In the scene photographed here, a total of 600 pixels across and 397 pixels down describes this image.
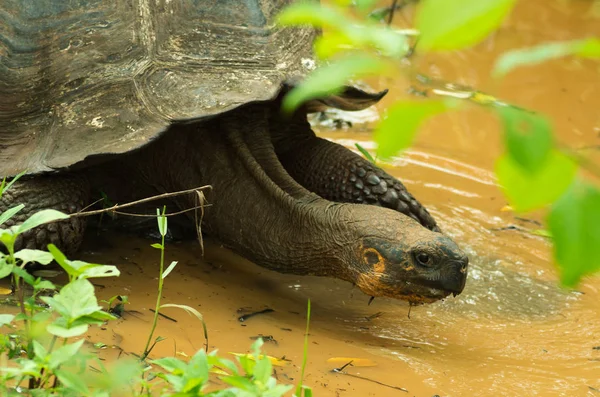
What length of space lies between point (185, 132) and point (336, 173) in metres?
0.95

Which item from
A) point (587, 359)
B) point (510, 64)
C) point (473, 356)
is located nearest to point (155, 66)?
point (473, 356)

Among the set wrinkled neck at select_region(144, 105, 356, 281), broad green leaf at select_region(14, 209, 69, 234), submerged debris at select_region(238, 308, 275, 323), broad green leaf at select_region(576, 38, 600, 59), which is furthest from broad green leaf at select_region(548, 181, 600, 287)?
wrinkled neck at select_region(144, 105, 356, 281)

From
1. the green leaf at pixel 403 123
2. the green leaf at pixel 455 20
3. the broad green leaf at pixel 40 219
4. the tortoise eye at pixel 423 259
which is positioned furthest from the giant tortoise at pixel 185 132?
the green leaf at pixel 455 20

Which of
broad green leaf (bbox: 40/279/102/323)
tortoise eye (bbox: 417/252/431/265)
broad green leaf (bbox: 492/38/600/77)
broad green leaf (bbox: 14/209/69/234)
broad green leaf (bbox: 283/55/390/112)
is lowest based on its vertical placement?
tortoise eye (bbox: 417/252/431/265)

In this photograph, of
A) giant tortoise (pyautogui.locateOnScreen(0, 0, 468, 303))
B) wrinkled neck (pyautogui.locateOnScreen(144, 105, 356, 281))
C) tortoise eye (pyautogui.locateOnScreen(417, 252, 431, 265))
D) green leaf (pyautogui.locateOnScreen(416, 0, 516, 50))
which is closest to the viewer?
green leaf (pyautogui.locateOnScreen(416, 0, 516, 50))

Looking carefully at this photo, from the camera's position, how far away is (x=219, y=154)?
4113mm

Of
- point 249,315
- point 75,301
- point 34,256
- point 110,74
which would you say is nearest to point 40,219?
point 34,256

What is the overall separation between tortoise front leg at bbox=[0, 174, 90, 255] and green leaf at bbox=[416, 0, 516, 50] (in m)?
3.17

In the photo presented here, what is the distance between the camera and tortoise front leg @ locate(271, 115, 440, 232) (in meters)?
4.54

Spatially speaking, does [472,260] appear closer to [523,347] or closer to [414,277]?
[523,347]

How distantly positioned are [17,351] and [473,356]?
2.12 meters

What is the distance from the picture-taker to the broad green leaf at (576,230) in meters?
0.89

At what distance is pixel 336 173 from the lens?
4.59 meters

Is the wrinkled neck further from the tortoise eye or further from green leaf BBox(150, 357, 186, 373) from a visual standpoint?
green leaf BBox(150, 357, 186, 373)
